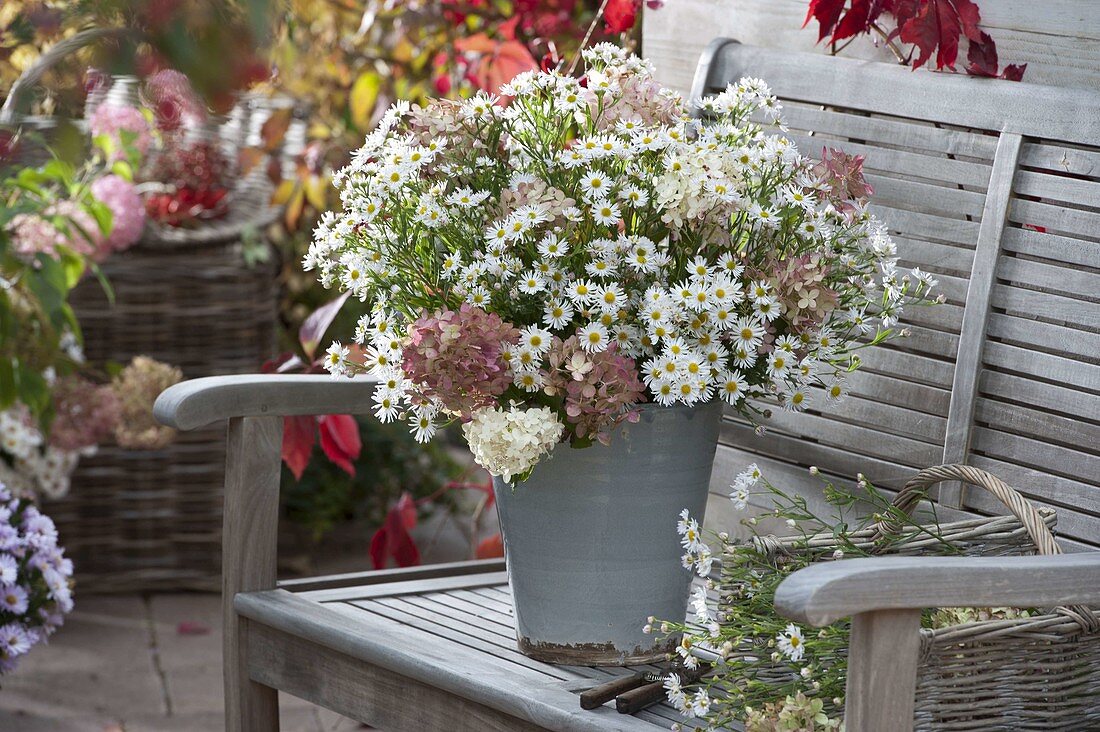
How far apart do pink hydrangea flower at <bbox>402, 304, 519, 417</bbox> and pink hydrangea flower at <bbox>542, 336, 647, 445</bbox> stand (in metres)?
0.04

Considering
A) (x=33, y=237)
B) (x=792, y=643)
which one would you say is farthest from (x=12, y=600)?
(x=792, y=643)

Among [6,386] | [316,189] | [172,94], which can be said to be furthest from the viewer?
[316,189]

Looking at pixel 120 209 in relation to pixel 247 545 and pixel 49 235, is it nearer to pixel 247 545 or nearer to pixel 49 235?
pixel 49 235

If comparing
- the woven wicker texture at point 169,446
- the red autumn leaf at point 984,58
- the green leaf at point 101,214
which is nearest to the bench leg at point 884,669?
the red autumn leaf at point 984,58

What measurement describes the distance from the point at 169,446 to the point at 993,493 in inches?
86.7

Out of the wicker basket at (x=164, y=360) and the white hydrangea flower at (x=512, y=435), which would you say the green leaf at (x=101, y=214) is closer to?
the wicker basket at (x=164, y=360)

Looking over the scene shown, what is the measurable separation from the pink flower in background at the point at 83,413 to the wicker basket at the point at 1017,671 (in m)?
1.96

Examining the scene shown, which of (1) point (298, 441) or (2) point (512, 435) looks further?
(1) point (298, 441)

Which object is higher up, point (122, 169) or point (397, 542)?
point (122, 169)

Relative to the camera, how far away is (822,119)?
5.71 feet

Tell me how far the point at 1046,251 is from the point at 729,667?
0.64 metres

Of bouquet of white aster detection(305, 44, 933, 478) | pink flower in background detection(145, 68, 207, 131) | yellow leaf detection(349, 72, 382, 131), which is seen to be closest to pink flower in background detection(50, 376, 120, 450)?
yellow leaf detection(349, 72, 382, 131)

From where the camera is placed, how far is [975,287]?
5.10 feet

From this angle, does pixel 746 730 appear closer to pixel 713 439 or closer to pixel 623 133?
pixel 713 439
